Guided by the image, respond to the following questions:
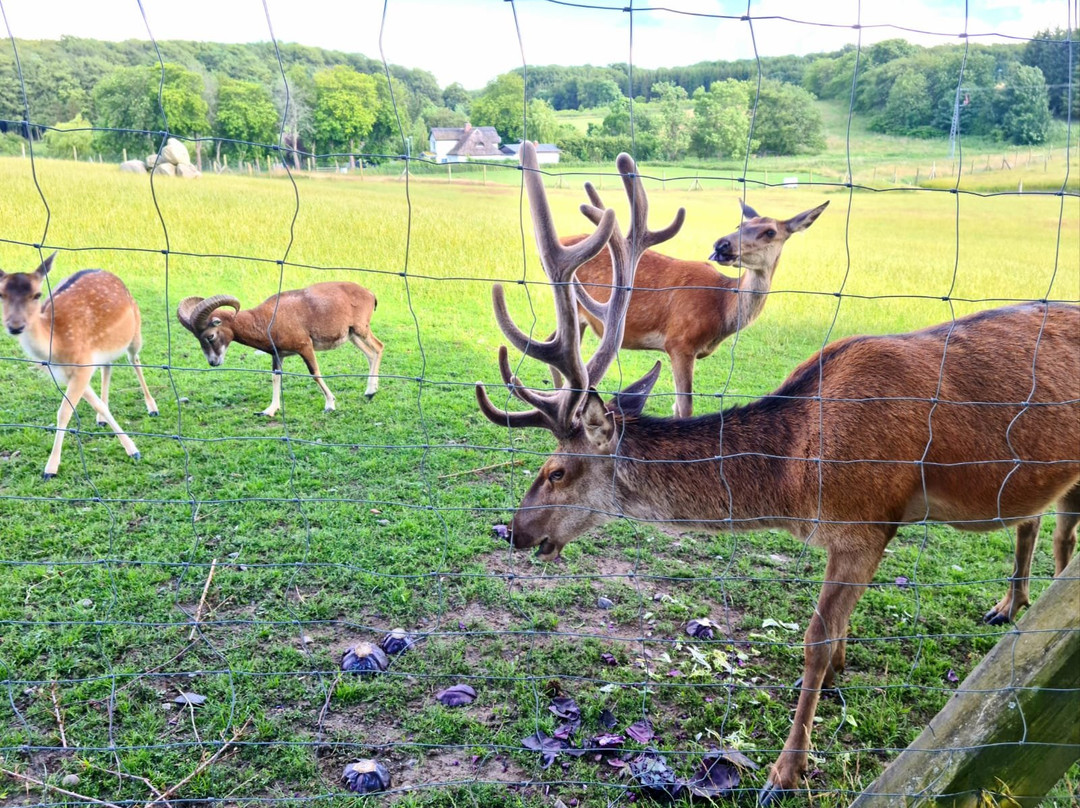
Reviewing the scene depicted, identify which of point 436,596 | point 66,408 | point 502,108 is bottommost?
point 436,596

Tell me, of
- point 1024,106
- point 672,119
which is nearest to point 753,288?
point 672,119

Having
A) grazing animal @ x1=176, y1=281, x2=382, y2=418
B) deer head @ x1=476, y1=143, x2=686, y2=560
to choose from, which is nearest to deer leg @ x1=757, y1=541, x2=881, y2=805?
deer head @ x1=476, y1=143, x2=686, y2=560

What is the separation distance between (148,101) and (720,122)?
449 centimetres

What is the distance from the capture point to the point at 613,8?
7.57 feet

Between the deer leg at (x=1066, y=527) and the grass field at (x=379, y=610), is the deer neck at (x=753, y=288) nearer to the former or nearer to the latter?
the grass field at (x=379, y=610)

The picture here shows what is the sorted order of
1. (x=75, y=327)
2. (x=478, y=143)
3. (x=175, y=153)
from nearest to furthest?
1. (x=478, y=143)
2. (x=75, y=327)
3. (x=175, y=153)

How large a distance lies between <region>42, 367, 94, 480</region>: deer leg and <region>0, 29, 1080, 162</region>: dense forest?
5.28ft

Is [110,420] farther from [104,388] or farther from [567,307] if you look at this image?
[567,307]

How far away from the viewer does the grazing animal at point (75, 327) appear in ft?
18.2

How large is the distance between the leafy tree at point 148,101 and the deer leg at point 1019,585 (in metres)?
4.98

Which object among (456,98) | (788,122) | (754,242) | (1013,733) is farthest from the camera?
(788,122)

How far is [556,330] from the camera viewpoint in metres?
3.11

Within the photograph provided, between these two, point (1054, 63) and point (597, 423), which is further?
point (1054, 63)

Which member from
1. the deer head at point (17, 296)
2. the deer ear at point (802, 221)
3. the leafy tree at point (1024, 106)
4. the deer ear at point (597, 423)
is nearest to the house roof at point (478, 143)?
the deer ear at point (597, 423)
